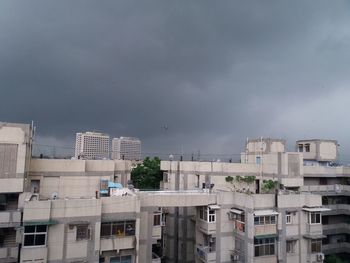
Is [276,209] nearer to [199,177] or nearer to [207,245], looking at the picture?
[207,245]

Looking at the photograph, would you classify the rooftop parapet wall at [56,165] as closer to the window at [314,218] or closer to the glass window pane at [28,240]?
the glass window pane at [28,240]

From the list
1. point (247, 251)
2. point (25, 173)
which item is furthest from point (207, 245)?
point (25, 173)

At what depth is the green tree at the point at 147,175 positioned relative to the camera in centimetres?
4031

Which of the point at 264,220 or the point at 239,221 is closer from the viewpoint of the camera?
the point at 264,220

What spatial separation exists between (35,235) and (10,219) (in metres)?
3.53

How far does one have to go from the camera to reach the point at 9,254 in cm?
2039

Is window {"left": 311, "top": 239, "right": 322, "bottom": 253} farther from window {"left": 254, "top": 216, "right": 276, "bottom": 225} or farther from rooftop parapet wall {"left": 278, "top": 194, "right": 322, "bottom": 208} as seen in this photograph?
window {"left": 254, "top": 216, "right": 276, "bottom": 225}

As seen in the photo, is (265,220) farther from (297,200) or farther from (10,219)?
(10,219)

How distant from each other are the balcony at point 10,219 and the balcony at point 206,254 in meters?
15.5

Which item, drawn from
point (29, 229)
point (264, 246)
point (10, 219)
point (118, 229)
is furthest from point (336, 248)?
point (10, 219)

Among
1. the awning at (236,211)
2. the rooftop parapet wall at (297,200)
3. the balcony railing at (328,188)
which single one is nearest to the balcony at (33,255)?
the awning at (236,211)

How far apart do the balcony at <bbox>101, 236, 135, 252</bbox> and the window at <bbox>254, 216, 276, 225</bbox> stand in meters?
10.8

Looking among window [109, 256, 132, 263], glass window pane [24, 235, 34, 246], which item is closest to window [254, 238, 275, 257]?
window [109, 256, 132, 263]

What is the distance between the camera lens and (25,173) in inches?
878
